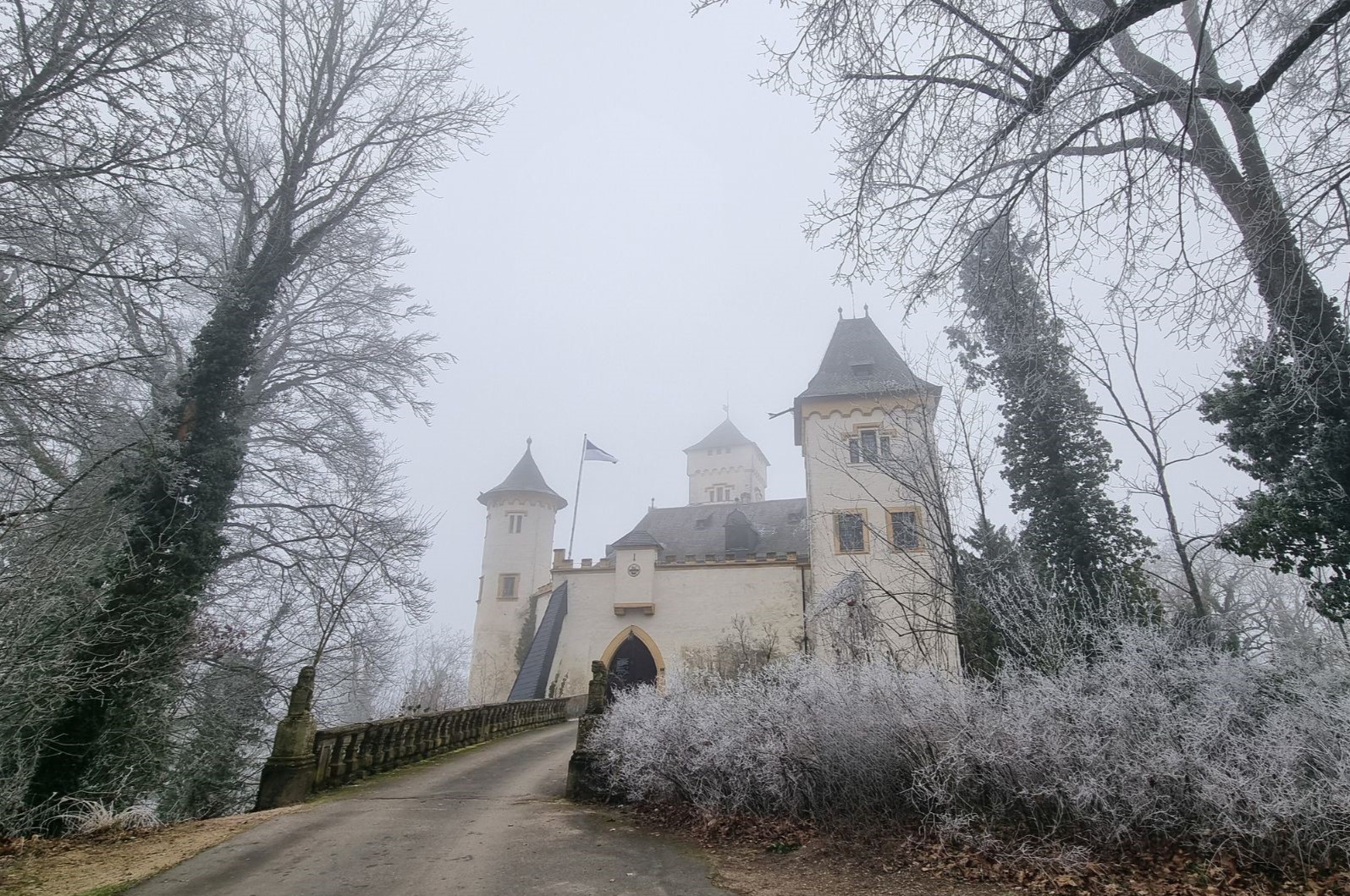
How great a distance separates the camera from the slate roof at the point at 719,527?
2895cm

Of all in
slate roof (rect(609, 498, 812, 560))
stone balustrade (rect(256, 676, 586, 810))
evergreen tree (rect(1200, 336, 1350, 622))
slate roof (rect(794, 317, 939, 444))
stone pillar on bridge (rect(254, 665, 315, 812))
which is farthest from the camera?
slate roof (rect(609, 498, 812, 560))

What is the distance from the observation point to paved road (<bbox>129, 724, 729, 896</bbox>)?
17.3 feet

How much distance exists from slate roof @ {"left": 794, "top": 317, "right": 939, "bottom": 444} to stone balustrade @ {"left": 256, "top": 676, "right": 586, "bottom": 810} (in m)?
16.1

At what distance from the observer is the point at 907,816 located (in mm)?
6133

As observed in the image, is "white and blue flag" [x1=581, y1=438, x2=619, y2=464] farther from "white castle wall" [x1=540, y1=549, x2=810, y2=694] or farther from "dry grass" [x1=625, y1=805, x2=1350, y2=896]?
Answer: "dry grass" [x1=625, y1=805, x2=1350, y2=896]

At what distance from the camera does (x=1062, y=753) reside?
18.3ft

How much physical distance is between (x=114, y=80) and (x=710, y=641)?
23422 millimetres

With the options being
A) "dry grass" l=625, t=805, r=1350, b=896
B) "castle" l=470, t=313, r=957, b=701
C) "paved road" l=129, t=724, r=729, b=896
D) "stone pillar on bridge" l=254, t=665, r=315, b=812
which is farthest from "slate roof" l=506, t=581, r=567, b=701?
"dry grass" l=625, t=805, r=1350, b=896

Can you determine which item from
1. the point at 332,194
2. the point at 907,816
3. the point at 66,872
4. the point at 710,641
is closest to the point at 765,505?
the point at 710,641

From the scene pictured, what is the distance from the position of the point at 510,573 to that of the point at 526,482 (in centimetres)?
476

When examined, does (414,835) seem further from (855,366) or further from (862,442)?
Answer: (855,366)

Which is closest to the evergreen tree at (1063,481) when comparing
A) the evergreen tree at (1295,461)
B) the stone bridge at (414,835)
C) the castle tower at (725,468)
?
the evergreen tree at (1295,461)

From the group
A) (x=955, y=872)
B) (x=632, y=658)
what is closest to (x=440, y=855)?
(x=955, y=872)

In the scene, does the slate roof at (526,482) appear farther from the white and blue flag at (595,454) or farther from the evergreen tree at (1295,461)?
the evergreen tree at (1295,461)
